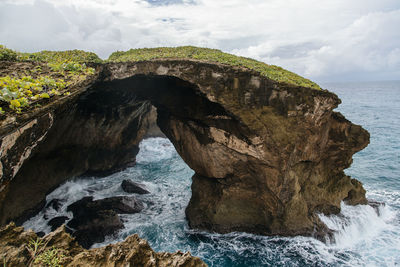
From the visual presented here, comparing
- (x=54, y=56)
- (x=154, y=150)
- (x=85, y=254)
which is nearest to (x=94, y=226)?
(x=54, y=56)

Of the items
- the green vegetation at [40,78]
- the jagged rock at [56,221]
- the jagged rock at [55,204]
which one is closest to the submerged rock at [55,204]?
the jagged rock at [55,204]

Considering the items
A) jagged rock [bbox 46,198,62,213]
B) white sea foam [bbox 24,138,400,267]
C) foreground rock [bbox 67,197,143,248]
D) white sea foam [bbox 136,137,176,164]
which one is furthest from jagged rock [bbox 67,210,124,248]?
white sea foam [bbox 136,137,176,164]

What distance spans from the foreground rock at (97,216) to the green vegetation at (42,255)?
10.3 metres

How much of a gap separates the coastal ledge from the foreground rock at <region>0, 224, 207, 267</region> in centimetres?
560

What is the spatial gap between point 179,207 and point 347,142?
41.3ft

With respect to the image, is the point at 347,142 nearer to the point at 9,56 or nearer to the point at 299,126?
the point at 299,126

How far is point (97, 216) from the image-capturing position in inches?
625

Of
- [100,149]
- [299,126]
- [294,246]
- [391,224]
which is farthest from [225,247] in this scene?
[100,149]

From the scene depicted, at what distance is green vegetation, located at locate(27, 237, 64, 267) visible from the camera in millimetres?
4855

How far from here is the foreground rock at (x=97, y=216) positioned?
48.4ft

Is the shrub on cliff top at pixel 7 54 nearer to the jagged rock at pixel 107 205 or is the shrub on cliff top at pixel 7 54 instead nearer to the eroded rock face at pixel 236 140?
the eroded rock face at pixel 236 140

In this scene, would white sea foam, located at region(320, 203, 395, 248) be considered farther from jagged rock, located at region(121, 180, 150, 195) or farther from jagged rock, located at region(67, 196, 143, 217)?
jagged rock, located at region(121, 180, 150, 195)

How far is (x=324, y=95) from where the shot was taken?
42.7 feet

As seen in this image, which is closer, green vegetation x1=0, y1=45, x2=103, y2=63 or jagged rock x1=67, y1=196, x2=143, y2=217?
green vegetation x1=0, y1=45, x2=103, y2=63
